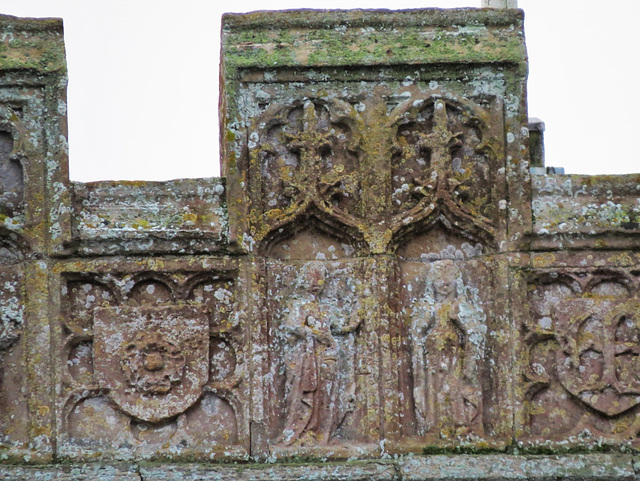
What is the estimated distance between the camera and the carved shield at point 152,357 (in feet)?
23.4

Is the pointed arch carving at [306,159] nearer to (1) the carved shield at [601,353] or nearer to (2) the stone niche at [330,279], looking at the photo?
(2) the stone niche at [330,279]

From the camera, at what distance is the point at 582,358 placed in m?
7.33

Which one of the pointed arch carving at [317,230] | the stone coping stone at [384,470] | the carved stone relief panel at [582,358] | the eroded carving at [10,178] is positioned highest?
the eroded carving at [10,178]

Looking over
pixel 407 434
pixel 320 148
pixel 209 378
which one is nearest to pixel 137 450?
pixel 209 378

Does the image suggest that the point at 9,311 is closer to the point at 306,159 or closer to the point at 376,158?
the point at 306,159

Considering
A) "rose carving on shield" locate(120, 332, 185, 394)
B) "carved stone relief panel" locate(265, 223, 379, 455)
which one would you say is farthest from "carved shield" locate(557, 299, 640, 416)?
"rose carving on shield" locate(120, 332, 185, 394)

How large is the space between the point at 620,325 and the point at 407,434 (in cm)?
152

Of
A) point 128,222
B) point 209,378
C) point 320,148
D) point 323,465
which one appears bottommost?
point 323,465

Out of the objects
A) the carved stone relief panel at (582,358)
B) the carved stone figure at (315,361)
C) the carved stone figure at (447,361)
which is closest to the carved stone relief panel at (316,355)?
the carved stone figure at (315,361)

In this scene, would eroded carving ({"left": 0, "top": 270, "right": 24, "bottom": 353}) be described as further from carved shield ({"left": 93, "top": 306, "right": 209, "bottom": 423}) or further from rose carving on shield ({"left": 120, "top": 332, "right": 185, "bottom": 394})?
rose carving on shield ({"left": 120, "top": 332, "right": 185, "bottom": 394})

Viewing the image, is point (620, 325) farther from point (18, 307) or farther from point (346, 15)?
point (18, 307)

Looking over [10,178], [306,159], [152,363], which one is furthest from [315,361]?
[10,178]

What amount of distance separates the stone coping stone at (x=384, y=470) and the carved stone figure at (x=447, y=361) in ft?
0.83

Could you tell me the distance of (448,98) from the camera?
24.5 ft
